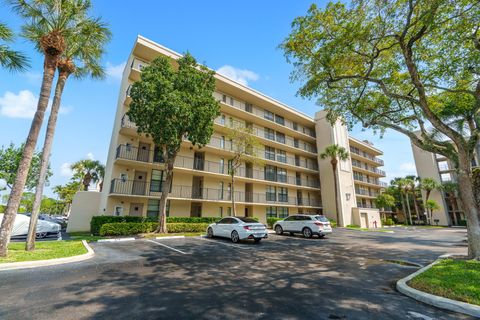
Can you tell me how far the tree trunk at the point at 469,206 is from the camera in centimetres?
837

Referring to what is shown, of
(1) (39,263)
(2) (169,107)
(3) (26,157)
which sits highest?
(2) (169,107)

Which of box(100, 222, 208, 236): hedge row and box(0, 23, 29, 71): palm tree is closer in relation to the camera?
box(0, 23, 29, 71): palm tree

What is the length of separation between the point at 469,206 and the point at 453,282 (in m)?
4.83

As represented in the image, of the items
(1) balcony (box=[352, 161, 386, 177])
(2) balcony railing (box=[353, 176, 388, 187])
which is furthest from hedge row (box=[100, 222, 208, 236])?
(1) balcony (box=[352, 161, 386, 177])

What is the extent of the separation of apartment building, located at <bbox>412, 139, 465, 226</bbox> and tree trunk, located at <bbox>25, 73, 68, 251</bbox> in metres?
55.3

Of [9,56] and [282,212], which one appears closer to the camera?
[9,56]

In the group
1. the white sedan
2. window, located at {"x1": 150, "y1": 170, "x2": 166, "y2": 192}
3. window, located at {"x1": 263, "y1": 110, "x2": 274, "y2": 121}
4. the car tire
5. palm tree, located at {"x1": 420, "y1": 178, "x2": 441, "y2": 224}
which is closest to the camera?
the white sedan

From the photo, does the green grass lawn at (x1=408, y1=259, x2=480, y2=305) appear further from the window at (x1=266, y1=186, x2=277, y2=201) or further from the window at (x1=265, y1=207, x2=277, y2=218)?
the window at (x1=265, y1=207, x2=277, y2=218)

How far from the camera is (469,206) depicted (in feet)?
28.4

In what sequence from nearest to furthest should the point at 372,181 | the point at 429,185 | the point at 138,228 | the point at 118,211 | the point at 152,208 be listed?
the point at 138,228 < the point at 118,211 < the point at 152,208 < the point at 429,185 < the point at 372,181

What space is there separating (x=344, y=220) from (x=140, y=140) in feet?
87.8

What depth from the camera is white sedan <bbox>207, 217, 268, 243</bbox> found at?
1302 centimetres

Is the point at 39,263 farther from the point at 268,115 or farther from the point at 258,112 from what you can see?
the point at 268,115

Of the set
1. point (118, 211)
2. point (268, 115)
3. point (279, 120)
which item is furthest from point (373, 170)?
point (118, 211)
